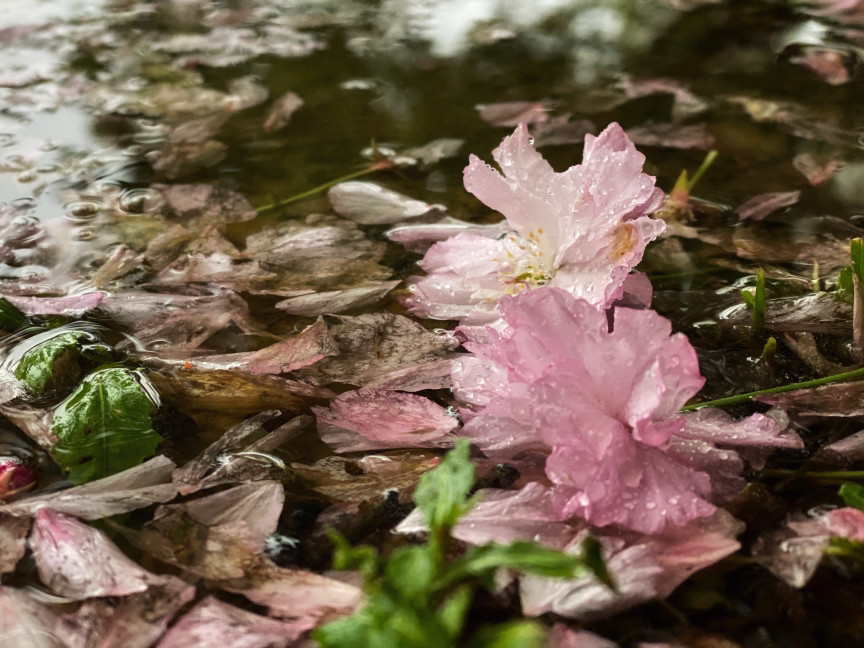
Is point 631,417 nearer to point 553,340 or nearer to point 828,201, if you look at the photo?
point 553,340

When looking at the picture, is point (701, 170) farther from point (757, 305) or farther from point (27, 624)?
point (27, 624)

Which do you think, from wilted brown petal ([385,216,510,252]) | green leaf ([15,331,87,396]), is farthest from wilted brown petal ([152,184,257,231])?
green leaf ([15,331,87,396])

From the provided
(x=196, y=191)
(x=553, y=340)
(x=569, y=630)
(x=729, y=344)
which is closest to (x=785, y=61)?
(x=729, y=344)

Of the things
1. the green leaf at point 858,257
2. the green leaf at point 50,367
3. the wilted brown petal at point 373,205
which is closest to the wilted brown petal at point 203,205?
the wilted brown petal at point 373,205

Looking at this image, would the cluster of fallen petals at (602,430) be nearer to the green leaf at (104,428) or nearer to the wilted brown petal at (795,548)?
the wilted brown petal at (795,548)

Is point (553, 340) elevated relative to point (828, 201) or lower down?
elevated
